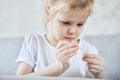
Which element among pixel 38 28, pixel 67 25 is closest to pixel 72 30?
pixel 67 25

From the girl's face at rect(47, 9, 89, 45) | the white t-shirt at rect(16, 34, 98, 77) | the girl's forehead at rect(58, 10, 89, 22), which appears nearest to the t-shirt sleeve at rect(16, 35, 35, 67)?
the white t-shirt at rect(16, 34, 98, 77)

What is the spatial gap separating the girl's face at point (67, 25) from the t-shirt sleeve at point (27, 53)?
0.11 meters

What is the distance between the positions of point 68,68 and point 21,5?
43 centimetres

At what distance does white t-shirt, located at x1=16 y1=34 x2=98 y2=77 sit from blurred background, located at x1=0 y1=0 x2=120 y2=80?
0.10 ft

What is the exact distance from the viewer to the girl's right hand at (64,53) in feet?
5.48

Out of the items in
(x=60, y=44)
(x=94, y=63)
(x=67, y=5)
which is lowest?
(x=94, y=63)

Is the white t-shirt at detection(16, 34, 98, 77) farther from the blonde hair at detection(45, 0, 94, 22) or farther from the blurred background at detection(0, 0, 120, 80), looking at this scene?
the blonde hair at detection(45, 0, 94, 22)

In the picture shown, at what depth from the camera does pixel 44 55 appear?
5.57 feet

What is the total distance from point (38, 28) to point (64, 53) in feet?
0.65

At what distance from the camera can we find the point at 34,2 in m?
1.72

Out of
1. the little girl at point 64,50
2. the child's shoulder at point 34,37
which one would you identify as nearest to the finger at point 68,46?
the little girl at point 64,50

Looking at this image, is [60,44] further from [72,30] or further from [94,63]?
[94,63]

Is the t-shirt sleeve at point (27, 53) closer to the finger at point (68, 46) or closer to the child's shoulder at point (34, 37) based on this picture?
the child's shoulder at point (34, 37)

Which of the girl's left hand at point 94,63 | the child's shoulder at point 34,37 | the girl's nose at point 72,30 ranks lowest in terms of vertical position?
the girl's left hand at point 94,63
